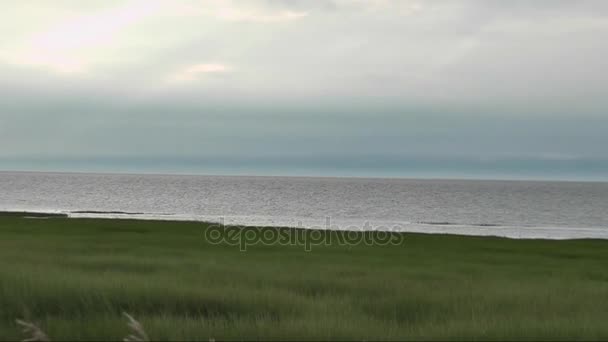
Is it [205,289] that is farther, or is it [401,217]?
[401,217]

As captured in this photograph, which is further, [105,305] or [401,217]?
[401,217]

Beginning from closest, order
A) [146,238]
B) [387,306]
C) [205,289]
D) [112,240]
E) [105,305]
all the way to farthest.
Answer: [105,305]
[387,306]
[205,289]
[112,240]
[146,238]

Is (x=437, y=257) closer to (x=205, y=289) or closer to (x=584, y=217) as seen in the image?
(x=205, y=289)

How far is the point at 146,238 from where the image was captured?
1428 inches

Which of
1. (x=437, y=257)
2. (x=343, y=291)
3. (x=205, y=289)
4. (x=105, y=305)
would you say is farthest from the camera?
(x=437, y=257)

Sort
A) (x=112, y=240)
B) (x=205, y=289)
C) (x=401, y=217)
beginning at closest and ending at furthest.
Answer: (x=205, y=289) < (x=112, y=240) < (x=401, y=217)

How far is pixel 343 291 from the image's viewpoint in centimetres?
1425

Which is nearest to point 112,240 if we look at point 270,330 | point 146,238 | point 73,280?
point 146,238

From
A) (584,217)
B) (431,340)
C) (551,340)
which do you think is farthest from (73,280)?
(584,217)

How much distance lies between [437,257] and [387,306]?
1823cm

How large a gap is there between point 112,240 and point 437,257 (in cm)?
1708

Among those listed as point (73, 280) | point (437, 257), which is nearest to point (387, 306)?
point (73, 280)

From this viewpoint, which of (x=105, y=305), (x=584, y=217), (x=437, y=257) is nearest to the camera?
(x=105, y=305)

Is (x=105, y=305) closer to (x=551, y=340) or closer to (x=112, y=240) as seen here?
(x=551, y=340)
